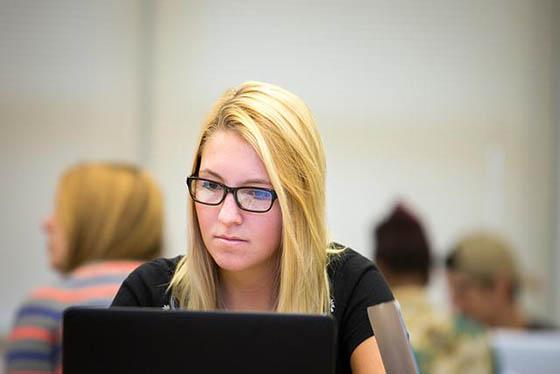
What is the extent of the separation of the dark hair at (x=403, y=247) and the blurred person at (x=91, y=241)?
905 mm

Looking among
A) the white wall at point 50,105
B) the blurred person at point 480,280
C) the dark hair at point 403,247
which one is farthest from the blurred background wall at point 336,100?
the dark hair at point 403,247

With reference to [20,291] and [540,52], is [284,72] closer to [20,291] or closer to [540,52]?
[540,52]

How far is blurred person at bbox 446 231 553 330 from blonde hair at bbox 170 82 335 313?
2016 mm

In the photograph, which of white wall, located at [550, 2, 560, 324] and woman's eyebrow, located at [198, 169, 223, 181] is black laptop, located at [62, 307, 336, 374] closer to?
woman's eyebrow, located at [198, 169, 223, 181]

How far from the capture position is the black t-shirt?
141cm

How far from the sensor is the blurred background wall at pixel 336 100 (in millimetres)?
4094

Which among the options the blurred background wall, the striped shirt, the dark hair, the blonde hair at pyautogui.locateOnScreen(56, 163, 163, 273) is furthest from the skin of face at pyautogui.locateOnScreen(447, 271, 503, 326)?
the striped shirt

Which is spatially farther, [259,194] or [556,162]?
[556,162]

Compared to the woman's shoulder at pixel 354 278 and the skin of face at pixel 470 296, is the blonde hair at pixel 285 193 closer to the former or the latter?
the woman's shoulder at pixel 354 278

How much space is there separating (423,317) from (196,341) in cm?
180

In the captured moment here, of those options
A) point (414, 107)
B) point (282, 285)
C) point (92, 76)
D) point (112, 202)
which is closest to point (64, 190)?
point (112, 202)

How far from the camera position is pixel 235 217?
1.33 meters

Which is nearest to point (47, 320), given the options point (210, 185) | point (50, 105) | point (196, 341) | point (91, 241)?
point (91, 241)

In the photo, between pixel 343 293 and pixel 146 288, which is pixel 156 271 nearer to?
pixel 146 288
